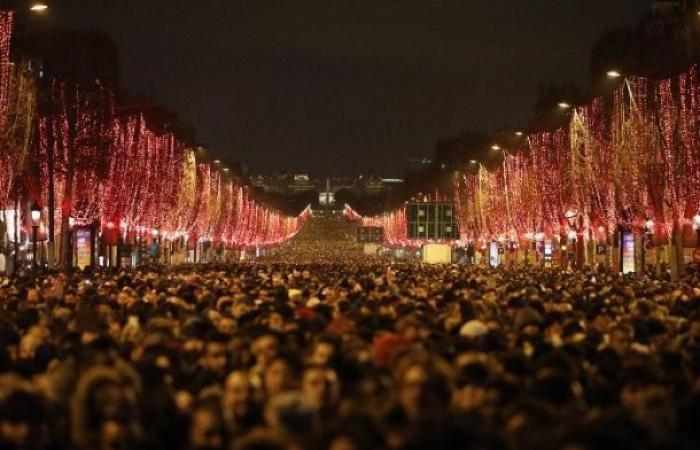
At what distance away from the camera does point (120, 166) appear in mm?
70688

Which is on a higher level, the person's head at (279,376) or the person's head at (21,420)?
the person's head at (279,376)

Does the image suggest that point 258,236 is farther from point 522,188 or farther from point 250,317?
point 250,317

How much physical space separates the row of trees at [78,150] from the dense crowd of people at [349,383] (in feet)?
95.9

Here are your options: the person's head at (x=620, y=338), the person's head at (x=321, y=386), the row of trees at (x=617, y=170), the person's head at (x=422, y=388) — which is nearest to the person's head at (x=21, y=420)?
the person's head at (x=321, y=386)

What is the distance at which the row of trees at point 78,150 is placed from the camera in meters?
50.8

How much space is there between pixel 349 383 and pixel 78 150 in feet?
166

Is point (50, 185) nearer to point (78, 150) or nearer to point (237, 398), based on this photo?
point (78, 150)

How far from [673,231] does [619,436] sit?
46.9 metres

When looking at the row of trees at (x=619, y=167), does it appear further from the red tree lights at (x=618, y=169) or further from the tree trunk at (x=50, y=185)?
the tree trunk at (x=50, y=185)

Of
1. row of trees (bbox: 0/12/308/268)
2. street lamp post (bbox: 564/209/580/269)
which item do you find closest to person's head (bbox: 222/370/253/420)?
row of trees (bbox: 0/12/308/268)

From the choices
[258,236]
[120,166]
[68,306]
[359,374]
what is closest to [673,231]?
[120,166]

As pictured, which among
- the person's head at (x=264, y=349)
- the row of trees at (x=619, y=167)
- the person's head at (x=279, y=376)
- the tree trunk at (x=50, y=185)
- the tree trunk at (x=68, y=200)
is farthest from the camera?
the tree trunk at (x=68, y=200)

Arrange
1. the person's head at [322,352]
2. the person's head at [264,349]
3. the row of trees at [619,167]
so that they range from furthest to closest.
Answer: the row of trees at [619,167], the person's head at [322,352], the person's head at [264,349]

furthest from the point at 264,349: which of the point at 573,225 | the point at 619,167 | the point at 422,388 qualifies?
the point at 573,225
